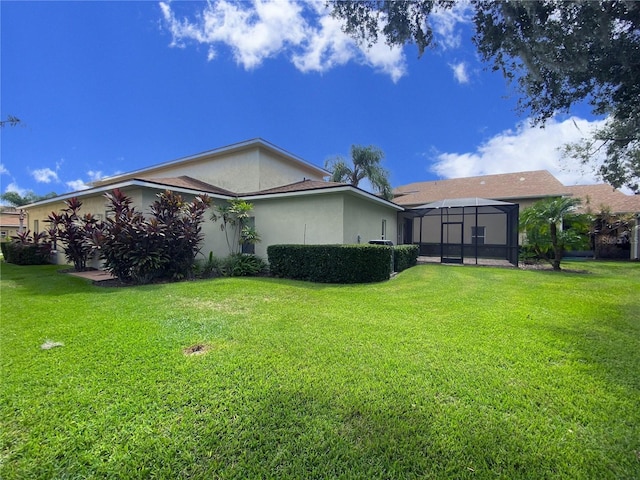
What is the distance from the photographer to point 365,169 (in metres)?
25.4

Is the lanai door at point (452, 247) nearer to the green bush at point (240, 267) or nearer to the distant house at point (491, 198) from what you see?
the distant house at point (491, 198)

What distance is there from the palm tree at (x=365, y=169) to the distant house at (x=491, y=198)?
2.04 meters

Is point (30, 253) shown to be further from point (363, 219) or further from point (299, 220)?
point (363, 219)

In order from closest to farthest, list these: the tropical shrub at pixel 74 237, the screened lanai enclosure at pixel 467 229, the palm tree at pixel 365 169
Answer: the tropical shrub at pixel 74 237 < the screened lanai enclosure at pixel 467 229 < the palm tree at pixel 365 169

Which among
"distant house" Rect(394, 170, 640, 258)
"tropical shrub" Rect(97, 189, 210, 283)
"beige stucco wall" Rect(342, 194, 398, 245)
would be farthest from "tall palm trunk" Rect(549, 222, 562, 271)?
"tropical shrub" Rect(97, 189, 210, 283)

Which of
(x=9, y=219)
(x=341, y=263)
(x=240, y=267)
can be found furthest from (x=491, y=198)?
(x=9, y=219)

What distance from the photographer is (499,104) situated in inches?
252

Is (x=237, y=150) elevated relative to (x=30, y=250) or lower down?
elevated

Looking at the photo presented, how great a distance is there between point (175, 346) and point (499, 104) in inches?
311

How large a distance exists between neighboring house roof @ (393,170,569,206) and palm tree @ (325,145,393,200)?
1.84 metres

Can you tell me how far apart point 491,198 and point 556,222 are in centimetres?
933

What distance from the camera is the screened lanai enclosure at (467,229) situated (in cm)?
1550

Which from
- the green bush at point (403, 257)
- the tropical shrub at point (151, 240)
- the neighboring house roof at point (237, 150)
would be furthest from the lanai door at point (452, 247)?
the tropical shrub at point (151, 240)

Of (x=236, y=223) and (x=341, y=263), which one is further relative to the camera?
(x=236, y=223)
